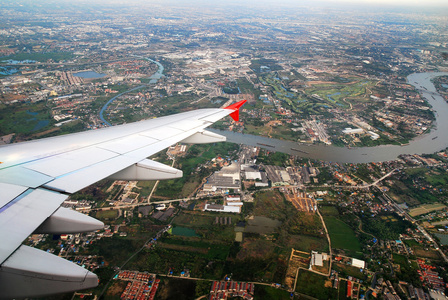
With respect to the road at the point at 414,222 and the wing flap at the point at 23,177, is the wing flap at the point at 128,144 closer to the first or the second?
the wing flap at the point at 23,177

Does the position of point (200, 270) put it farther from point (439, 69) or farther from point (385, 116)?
point (439, 69)

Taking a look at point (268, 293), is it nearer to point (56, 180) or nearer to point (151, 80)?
point (56, 180)

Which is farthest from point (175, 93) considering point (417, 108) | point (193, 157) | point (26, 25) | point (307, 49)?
point (26, 25)

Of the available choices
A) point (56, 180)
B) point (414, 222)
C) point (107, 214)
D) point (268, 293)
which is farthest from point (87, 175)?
point (414, 222)

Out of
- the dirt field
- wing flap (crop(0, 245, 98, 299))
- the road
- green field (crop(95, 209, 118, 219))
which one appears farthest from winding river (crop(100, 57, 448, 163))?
wing flap (crop(0, 245, 98, 299))

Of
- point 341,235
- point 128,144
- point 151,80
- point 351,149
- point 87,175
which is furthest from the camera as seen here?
point 151,80

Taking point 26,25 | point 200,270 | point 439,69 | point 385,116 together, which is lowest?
point 200,270

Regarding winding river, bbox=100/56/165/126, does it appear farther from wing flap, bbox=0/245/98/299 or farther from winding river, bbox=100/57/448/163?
wing flap, bbox=0/245/98/299
